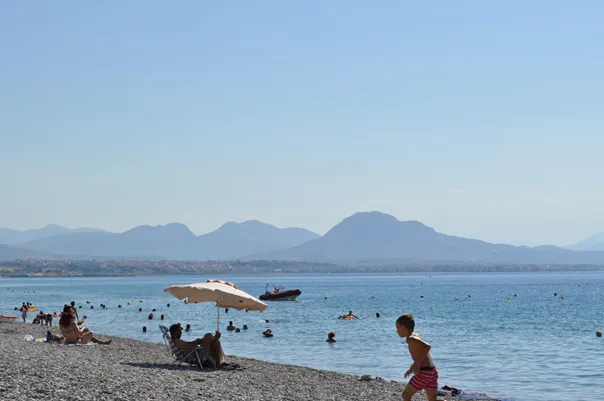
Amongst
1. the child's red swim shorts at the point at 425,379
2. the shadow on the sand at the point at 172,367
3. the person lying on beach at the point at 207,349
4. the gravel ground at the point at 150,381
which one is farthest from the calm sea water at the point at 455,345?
the child's red swim shorts at the point at 425,379

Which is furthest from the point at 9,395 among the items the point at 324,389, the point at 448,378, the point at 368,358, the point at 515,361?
the point at 515,361

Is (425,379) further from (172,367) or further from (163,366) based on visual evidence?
(163,366)

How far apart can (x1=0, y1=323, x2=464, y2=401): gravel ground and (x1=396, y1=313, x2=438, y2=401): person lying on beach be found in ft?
14.5

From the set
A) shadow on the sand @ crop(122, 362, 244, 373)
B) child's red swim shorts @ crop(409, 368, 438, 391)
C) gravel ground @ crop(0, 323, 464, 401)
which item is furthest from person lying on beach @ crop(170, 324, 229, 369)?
child's red swim shorts @ crop(409, 368, 438, 391)

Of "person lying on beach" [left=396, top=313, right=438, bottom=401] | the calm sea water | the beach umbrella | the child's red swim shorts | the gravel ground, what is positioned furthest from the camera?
the calm sea water

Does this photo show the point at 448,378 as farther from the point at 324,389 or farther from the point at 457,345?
the point at 457,345

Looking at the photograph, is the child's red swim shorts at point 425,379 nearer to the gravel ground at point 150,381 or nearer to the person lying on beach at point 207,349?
the gravel ground at point 150,381

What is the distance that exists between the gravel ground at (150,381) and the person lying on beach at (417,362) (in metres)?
4.41

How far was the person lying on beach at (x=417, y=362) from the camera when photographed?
12.0 metres

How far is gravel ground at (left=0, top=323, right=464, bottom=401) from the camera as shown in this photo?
1401 centimetres

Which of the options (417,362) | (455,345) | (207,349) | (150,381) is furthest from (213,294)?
(455,345)

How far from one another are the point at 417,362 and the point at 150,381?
21.4 feet

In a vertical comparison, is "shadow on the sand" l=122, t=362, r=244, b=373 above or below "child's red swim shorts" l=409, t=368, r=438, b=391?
below

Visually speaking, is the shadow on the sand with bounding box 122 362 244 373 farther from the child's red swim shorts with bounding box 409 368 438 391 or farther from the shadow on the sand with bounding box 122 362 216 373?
the child's red swim shorts with bounding box 409 368 438 391
